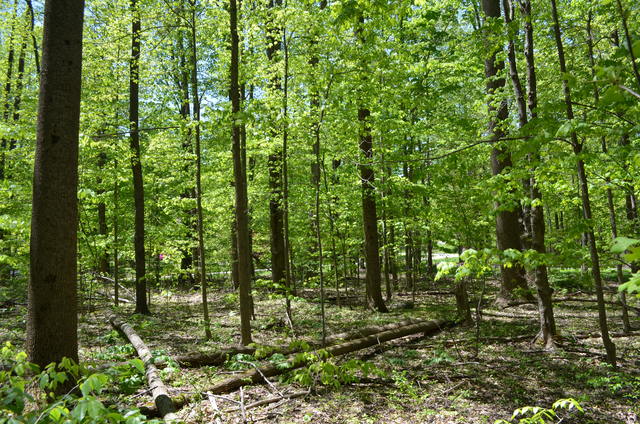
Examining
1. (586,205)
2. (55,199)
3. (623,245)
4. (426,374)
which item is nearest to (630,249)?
(623,245)

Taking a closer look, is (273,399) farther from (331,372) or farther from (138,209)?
(138,209)

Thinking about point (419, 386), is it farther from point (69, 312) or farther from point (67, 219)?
point (67, 219)

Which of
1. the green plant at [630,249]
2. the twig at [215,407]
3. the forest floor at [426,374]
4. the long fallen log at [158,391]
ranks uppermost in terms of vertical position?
the green plant at [630,249]

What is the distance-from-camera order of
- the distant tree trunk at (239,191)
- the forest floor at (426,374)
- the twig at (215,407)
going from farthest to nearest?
the distant tree trunk at (239,191)
the forest floor at (426,374)
the twig at (215,407)

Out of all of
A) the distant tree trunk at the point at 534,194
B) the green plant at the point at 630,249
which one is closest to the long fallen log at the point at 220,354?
the distant tree trunk at the point at 534,194

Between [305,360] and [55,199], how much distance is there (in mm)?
4082

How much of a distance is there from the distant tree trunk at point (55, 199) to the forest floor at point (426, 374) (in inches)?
37.7

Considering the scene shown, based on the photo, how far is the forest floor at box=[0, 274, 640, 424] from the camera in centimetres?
447

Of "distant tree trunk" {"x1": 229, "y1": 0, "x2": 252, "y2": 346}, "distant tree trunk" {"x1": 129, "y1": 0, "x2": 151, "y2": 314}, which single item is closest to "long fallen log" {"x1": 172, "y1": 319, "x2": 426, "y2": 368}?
"distant tree trunk" {"x1": 229, "y1": 0, "x2": 252, "y2": 346}

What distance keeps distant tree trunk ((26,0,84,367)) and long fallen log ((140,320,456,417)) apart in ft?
4.17

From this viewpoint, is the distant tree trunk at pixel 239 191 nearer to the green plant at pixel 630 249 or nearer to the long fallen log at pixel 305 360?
the long fallen log at pixel 305 360

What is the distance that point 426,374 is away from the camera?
19.0 ft

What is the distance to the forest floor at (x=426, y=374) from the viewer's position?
4469 millimetres

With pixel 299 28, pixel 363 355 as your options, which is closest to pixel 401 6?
pixel 299 28
